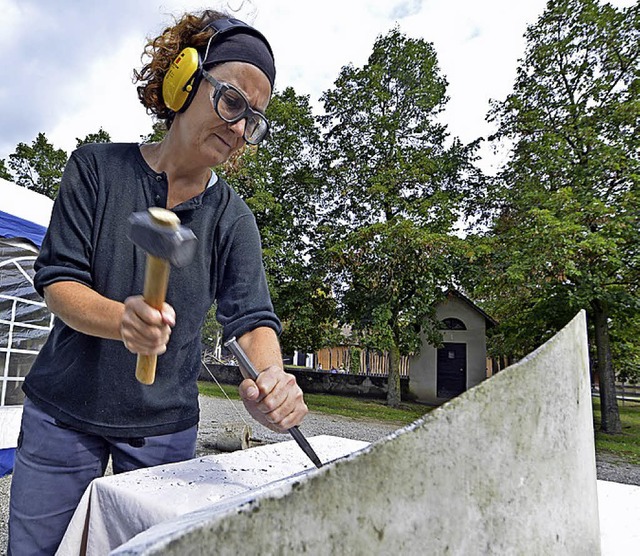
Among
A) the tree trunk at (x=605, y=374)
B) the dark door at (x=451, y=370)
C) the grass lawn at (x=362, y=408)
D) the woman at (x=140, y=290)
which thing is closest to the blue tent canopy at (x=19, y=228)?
the woman at (x=140, y=290)

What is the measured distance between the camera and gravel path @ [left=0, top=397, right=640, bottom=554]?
5.77 m

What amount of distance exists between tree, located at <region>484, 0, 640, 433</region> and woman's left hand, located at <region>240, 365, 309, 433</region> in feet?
30.2

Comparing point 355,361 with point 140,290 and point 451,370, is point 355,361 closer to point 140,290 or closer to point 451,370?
point 451,370

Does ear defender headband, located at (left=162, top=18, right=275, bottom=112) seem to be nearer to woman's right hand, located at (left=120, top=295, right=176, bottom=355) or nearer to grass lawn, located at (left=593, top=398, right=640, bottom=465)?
woman's right hand, located at (left=120, top=295, right=176, bottom=355)

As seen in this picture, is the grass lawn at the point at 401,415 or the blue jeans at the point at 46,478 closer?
the blue jeans at the point at 46,478

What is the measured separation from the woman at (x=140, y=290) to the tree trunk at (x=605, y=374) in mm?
11085

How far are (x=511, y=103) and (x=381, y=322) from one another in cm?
625

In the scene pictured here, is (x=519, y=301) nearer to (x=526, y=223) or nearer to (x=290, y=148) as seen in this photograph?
(x=526, y=223)

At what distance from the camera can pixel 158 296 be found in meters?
0.73

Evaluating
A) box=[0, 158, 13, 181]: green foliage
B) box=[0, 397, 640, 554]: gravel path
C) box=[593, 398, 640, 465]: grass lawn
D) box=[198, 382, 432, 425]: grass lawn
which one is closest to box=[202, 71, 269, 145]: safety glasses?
box=[0, 397, 640, 554]: gravel path

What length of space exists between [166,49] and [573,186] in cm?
1071

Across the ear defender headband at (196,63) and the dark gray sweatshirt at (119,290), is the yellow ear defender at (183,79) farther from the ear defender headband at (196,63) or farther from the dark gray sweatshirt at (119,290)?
the dark gray sweatshirt at (119,290)

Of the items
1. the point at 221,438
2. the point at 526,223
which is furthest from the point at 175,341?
the point at 526,223

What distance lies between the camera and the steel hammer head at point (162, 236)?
0.64 m
